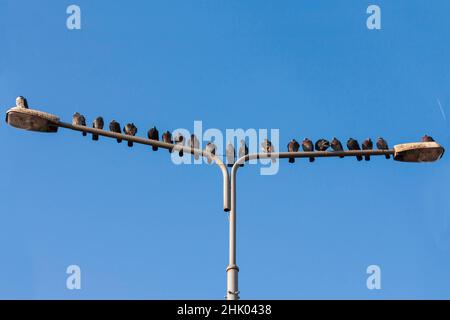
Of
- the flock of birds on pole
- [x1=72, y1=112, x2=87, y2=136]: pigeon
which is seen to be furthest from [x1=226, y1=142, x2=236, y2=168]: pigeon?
[x1=72, y1=112, x2=87, y2=136]: pigeon

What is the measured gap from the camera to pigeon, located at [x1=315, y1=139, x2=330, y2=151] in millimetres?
31031

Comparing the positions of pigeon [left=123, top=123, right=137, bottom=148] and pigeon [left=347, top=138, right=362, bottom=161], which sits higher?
pigeon [left=123, top=123, right=137, bottom=148]

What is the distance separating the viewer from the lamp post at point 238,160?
27.5m

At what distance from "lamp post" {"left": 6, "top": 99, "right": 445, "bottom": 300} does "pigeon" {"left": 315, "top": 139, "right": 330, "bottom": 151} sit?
160cm

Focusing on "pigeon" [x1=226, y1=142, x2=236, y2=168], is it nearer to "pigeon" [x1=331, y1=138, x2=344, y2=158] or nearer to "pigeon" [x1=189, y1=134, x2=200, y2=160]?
"pigeon" [x1=189, y1=134, x2=200, y2=160]

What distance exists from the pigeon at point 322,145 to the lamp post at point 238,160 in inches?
63.2

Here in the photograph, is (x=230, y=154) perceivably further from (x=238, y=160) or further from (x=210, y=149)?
(x=238, y=160)

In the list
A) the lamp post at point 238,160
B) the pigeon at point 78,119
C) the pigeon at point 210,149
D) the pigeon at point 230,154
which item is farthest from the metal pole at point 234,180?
the pigeon at point 78,119

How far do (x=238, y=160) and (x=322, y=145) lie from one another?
309cm
